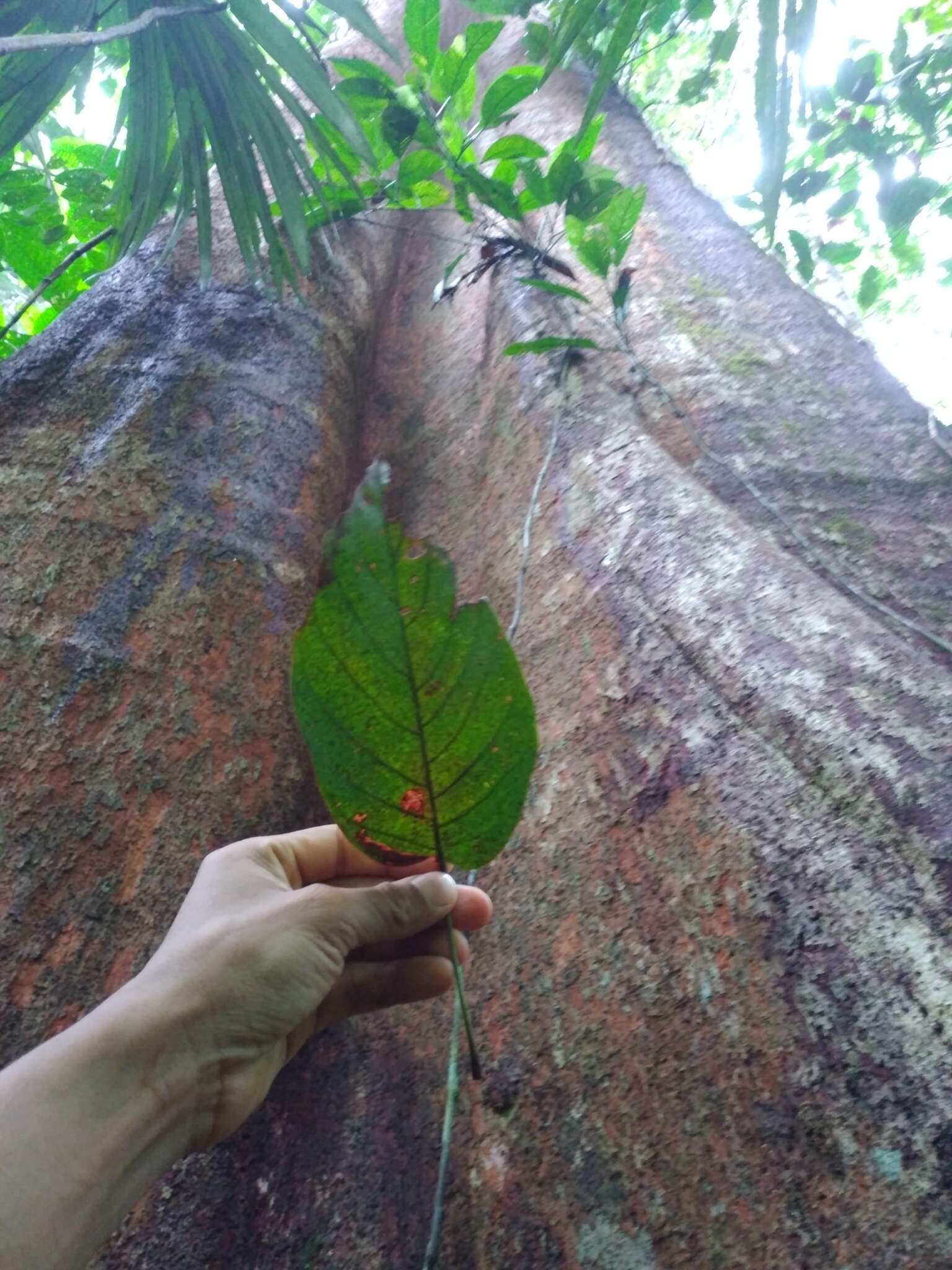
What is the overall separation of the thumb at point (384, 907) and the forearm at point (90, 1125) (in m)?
0.17

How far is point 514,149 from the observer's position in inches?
73.6

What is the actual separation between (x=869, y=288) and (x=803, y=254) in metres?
0.22

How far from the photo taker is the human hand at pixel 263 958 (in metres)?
0.81

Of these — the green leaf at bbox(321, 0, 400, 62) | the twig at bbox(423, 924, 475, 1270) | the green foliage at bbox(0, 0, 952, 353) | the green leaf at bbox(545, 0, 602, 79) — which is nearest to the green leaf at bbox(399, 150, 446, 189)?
the green foliage at bbox(0, 0, 952, 353)

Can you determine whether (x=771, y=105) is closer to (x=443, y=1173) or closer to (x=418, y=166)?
(x=418, y=166)

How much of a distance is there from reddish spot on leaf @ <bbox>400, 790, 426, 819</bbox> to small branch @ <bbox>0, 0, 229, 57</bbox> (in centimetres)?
104

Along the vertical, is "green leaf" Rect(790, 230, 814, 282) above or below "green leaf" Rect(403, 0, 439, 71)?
below

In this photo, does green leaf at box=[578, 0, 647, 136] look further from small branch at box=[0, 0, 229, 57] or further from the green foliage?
small branch at box=[0, 0, 229, 57]

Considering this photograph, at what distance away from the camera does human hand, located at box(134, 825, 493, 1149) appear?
81cm

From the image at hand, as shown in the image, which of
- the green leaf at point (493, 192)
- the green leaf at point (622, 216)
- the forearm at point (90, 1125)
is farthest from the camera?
the green leaf at point (493, 192)

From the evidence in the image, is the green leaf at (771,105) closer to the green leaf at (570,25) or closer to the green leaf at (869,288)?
the green leaf at (570,25)

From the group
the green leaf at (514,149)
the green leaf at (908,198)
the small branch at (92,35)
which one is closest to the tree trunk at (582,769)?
the green leaf at (514,149)

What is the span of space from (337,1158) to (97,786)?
57 cm

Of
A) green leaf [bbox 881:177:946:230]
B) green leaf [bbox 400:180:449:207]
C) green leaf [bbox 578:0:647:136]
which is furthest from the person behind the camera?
green leaf [bbox 881:177:946:230]
